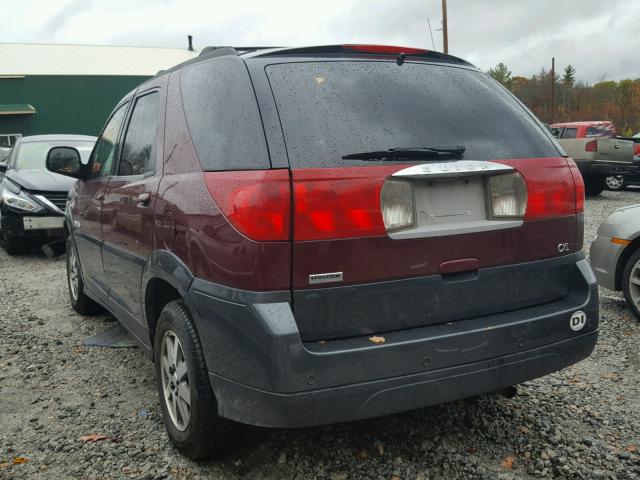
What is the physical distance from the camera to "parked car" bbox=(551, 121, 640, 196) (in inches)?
584

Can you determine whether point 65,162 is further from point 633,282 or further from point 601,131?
point 601,131

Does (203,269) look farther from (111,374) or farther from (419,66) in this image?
(111,374)

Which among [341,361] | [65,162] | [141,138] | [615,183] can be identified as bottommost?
[615,183]

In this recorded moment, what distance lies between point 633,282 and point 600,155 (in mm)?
10935

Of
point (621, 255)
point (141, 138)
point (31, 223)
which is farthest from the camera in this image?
point (31, 223)

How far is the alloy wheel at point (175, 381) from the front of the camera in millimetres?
2832

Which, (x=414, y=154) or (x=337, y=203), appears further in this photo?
(x=414, y=154)

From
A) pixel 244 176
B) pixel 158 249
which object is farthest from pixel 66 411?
pixel 244 176

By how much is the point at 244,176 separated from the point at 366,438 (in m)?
A: 1.49

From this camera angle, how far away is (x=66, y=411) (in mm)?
3555

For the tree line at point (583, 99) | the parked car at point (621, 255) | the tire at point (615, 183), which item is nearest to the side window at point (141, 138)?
the parked car at point (621, 255)

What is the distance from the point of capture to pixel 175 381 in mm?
2945

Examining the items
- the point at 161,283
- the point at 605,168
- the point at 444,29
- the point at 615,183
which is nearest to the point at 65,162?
the point at 161,283

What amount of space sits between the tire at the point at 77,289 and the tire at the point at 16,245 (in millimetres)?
3522
